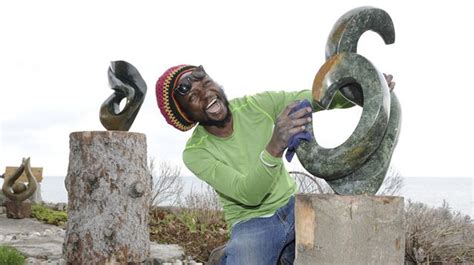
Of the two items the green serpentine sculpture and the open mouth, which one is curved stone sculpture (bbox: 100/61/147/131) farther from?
the green serpentine sculpture

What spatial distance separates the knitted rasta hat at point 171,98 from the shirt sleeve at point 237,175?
0.47 ft

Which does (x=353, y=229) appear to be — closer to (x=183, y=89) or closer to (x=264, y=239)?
(x=264, y=239)

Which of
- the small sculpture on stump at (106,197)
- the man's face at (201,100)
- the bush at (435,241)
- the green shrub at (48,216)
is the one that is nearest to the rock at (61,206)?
the green shrub at (48,216)

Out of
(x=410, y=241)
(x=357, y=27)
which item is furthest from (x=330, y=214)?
(x=410, y=241)

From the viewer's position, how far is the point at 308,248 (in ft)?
7.46

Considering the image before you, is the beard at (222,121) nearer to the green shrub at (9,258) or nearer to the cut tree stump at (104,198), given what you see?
the cut tree stump at (104,198)

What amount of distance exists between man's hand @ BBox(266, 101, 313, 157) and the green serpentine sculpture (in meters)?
0.06

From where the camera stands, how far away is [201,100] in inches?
111

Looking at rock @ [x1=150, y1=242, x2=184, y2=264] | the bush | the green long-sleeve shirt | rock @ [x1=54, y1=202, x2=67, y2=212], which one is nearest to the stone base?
rock @ [x1=54, y1=202, x2=67, y2=212]

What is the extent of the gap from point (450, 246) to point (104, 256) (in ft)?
11.0

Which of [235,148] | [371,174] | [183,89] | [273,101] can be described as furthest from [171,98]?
[371,174]

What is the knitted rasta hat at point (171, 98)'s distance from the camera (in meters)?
2.87

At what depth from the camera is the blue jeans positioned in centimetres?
271

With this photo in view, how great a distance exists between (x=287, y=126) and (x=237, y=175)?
17.3 inches
